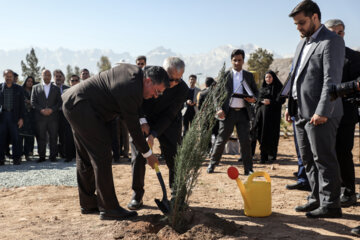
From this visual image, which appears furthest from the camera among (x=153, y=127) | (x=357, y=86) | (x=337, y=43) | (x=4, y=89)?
(x=4, y=89)

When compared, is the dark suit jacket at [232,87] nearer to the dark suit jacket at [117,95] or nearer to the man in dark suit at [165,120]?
the man in dark suit at [165,120]

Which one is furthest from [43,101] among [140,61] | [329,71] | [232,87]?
[329,71]

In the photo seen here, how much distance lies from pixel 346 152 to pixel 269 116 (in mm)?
4146

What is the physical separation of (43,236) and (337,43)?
149 inches

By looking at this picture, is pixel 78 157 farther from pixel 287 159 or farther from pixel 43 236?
pixel 287 159

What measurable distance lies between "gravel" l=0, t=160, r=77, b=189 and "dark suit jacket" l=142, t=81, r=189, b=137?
95.2 inches

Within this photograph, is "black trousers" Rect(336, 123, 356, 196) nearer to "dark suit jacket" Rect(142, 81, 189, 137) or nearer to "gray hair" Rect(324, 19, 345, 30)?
"gray hair" Rect(324, 19, 345, 30)

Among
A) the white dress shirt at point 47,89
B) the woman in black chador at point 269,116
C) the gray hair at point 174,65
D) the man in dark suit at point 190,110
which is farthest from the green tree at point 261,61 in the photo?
the gray hair at point 174,65

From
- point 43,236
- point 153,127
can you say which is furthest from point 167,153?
point 43,236

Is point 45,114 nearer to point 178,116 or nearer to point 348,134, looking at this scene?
point 178,116

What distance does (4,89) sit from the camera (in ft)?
28.1

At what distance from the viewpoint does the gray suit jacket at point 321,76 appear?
384 centimetres

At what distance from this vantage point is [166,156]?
5086mm

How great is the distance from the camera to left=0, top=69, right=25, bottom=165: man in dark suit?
8578 mm
